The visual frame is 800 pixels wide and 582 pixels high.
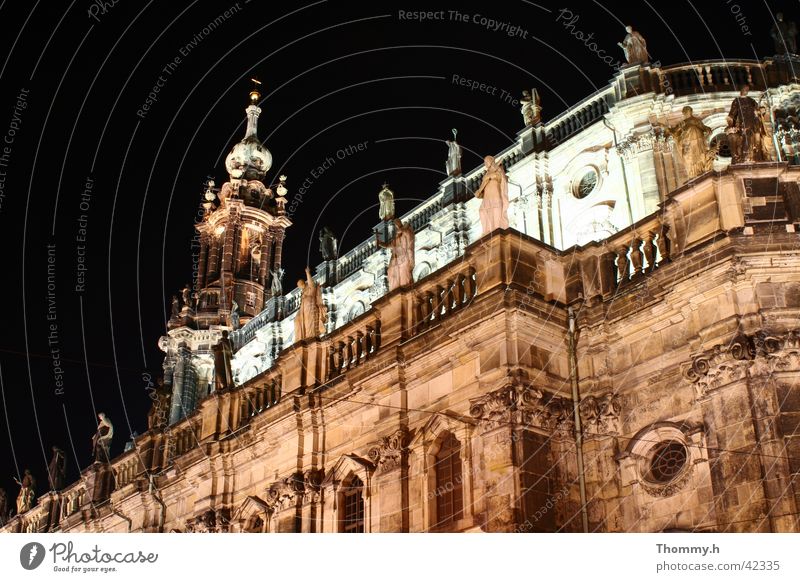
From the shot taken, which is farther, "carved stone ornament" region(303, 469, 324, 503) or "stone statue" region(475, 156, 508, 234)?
"carved stone ornament" region(303, 469, 324, 503)

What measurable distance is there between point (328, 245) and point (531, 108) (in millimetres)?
12681

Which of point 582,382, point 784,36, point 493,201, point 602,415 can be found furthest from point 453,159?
point 602,415

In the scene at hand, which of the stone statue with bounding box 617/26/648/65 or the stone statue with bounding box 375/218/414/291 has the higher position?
the stone statue with bounding box 617/26/648/65

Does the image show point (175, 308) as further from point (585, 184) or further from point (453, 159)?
point (585, 184)

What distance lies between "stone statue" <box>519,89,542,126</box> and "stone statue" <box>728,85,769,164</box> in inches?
597

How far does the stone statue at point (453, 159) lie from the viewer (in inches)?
1478

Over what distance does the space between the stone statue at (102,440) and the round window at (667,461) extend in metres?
24.0

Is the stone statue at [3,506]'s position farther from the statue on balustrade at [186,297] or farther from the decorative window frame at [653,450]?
the decorative window frame at [653,450]

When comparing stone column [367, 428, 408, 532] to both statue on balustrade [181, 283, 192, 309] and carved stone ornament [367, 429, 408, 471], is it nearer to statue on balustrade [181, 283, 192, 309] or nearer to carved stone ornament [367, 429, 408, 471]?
carved stone ornament [367, 429, 408, 471]

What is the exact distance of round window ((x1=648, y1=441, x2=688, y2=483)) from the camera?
18.4m

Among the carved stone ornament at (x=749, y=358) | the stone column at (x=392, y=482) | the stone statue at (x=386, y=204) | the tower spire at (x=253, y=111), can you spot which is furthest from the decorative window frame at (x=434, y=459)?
the tower spire at (x=253, y=111)

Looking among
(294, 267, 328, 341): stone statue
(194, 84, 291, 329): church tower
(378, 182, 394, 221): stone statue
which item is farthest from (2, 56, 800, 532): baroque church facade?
(194, 84, 291, 329): church tower
